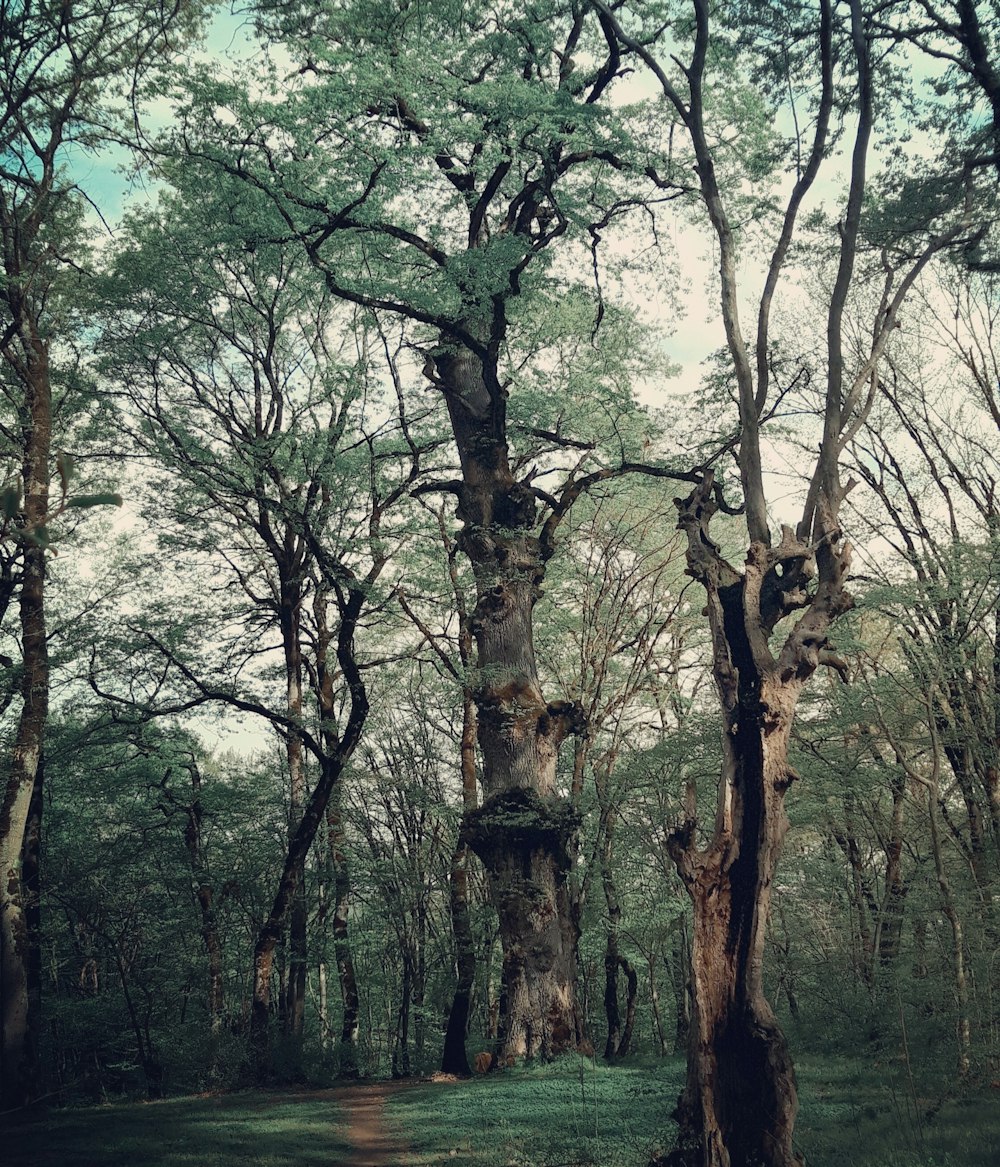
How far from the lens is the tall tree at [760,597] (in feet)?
17.8

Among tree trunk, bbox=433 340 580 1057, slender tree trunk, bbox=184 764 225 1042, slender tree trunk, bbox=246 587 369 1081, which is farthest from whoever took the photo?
slender tree trunk, bbox=184 764 225 1042

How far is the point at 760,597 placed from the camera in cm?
650

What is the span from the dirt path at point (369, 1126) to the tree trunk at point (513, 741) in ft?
5.67

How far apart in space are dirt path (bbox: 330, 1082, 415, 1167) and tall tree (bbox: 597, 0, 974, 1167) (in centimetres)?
299

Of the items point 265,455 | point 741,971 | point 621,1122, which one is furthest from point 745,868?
point 265,455

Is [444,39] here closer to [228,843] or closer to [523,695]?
[523,695]

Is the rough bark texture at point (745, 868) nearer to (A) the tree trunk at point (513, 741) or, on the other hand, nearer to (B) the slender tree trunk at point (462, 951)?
(A) the tree trunk at point (513, 741)

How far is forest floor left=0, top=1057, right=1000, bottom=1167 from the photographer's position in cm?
698

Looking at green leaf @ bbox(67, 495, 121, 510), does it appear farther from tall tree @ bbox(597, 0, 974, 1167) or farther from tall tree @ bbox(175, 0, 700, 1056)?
tall tree @ bbox(175, 0, 700, 1056)

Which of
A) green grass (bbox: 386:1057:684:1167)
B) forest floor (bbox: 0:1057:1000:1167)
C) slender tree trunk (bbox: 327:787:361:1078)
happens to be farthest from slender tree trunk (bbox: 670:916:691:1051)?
forest floor (bbox: 0:1057:1000:1167)

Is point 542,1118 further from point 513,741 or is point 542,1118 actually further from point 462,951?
point 462,951

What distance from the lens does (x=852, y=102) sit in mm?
7844

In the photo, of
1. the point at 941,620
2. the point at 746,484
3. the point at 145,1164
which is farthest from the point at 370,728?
the point at 746,484

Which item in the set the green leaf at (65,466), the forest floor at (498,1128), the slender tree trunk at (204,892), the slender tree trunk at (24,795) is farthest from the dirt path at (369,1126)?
the green leaf at (65,466)
